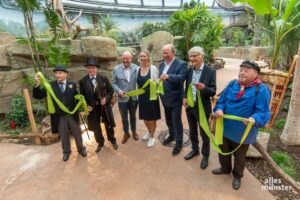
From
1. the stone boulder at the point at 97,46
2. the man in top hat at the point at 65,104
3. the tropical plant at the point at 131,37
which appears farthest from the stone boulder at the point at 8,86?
the tropical plant at the point at 131,37

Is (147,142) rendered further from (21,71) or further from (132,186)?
(21,71)

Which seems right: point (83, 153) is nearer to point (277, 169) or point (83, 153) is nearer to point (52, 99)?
point (52, 99)

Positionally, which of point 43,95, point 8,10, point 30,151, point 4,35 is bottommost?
point 30,151

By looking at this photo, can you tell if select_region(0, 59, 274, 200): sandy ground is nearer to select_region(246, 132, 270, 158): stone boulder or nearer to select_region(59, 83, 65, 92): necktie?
select_region(246, 132, 270, 158): stone boulder

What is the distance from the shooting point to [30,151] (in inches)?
162

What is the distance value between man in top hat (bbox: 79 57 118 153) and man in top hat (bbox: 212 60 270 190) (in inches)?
70.2

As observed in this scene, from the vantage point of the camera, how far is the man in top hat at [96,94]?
342 cm

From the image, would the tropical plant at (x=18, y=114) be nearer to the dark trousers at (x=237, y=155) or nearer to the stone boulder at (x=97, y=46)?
the stone boulder at (x=97, y=46)

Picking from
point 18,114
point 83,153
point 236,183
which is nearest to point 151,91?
point 83,153

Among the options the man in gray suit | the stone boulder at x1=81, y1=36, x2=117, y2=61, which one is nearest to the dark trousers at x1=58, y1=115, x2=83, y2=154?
the man in gray suit

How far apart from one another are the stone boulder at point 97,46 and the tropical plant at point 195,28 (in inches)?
177

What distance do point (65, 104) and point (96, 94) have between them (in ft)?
1.64

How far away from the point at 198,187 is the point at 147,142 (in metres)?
1.42

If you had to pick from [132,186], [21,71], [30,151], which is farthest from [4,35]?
[132,186]
